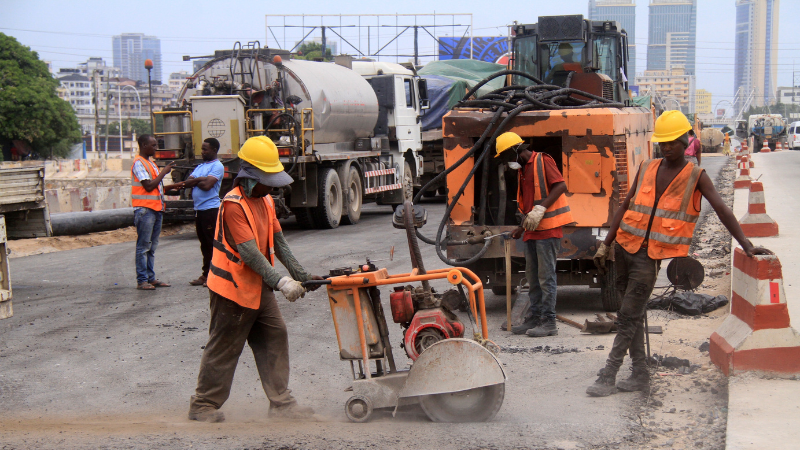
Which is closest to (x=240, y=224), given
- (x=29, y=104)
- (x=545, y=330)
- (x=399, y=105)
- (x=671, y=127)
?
(x=671, y=127)

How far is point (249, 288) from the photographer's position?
176 inches

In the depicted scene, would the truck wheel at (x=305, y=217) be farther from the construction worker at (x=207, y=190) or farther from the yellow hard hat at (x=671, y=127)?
the yellow hard hat at (x=671, y=127)

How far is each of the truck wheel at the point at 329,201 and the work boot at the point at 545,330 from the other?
8.61 m

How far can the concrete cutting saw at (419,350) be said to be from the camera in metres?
4.27

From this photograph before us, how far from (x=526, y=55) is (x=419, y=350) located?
7.75m

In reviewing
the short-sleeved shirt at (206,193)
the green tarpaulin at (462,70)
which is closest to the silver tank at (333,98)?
the short-sleeved shirt at (206,193)

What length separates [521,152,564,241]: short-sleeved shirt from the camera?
20.8 ft

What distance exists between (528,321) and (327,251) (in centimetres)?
552

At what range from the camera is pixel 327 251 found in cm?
Result: 1172

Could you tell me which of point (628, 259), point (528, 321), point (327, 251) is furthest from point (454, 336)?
→ point (327, 251)

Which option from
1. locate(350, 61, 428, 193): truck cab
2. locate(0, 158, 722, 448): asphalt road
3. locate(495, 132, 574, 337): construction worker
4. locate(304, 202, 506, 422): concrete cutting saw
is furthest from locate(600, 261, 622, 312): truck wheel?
locate(350, 61, 428, 193): truck cab

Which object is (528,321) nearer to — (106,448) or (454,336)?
(454,336)

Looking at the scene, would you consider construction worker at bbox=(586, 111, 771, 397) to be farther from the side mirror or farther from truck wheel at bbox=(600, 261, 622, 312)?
the side mirror

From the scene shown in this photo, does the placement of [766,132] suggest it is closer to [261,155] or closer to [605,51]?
[605,51]
